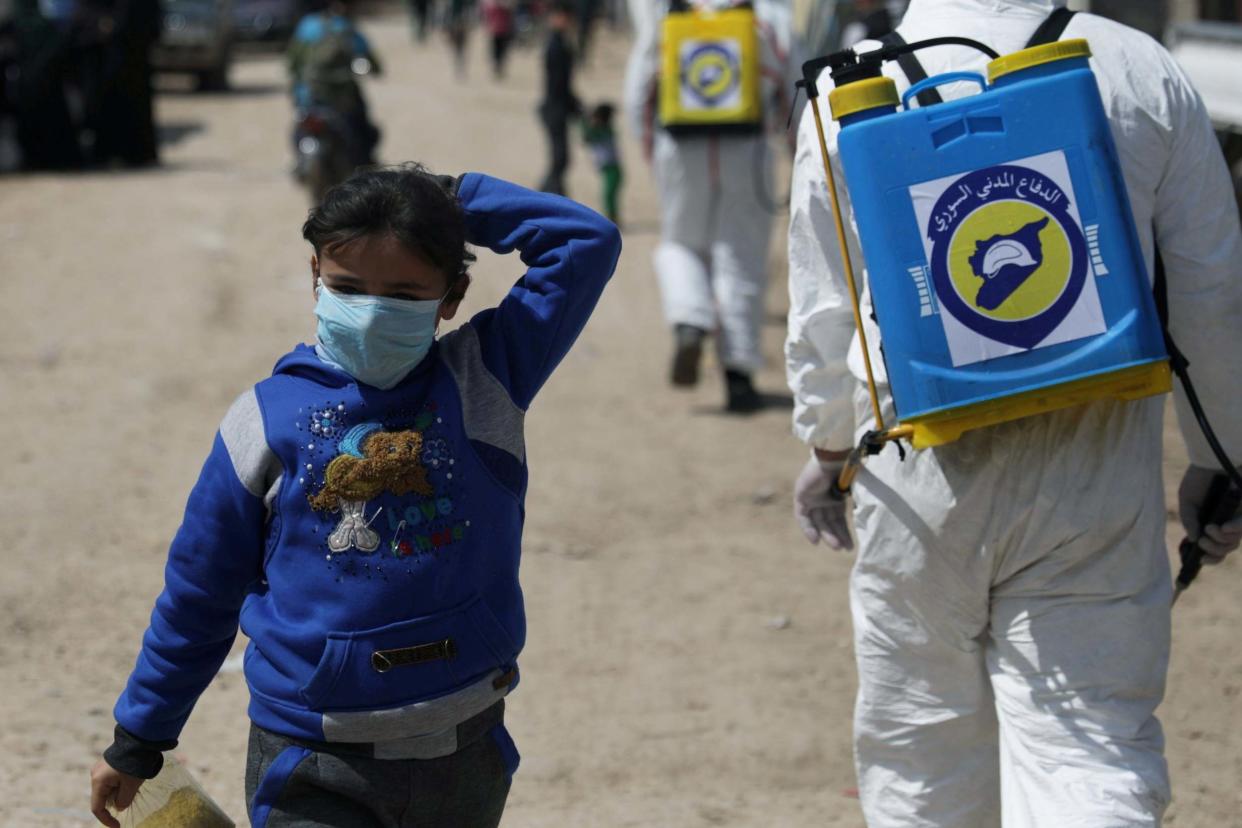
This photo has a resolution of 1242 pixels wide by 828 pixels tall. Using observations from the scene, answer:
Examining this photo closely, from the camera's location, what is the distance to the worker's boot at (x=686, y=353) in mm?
8766

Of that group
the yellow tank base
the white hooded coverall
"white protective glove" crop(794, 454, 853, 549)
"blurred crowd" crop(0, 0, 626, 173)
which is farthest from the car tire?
the yellow tank base

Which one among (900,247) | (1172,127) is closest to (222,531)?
(900,247)

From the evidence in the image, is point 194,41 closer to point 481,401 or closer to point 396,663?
point 481,401

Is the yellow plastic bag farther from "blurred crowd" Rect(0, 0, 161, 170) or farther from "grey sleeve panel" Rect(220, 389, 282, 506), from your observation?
"blurred crowd" Rect(0, 0, 161, 170)

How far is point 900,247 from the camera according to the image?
9.22 ft

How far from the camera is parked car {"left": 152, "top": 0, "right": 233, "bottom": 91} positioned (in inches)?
960

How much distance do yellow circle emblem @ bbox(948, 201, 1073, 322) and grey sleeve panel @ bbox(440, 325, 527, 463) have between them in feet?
2.42

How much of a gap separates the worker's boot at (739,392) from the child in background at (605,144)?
5311 mm

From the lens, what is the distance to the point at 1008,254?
2.80 m

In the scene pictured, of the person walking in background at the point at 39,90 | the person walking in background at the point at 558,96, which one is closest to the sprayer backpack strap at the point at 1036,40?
the person walking in background at the point at 558,96

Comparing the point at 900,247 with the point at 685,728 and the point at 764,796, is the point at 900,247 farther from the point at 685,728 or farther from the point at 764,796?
the point at 685,728

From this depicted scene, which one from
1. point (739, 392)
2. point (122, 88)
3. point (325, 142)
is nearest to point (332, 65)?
point (325, 142)

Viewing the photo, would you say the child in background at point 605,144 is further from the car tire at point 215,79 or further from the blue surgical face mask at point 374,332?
the car tire at point 215,79

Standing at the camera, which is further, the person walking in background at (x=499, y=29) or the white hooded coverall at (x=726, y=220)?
the person walking in background at (x=499, y=29)
